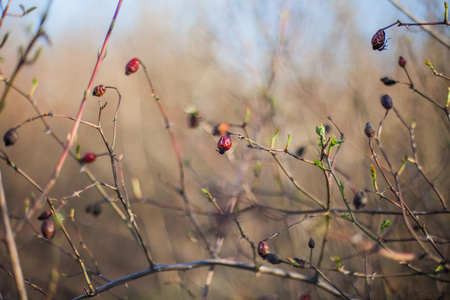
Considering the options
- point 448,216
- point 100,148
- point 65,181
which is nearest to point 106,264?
point 65,181

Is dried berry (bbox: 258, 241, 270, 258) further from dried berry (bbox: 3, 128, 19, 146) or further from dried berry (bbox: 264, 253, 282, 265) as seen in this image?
dried berry (bbox: 3, 128, 19, 146)

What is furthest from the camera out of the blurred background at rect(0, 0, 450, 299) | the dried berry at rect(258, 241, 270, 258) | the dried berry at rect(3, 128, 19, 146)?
the blurred background at rect(0, 0, 450, 299)

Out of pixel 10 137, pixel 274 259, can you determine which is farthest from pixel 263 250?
pixel 10 137

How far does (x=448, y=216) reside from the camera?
2562 mm

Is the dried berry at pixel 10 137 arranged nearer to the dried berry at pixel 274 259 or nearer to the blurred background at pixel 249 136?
the blurred background at pixel 249 136

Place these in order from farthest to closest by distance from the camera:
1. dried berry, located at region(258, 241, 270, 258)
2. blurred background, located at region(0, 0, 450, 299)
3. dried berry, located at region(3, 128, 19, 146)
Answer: blurred background, located at region(0, 0, 450, 299) → dried berry, located at region(258, 241, 270, 258) → dried berry, located at region(3, 128, 19, 146)

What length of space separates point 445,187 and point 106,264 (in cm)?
425

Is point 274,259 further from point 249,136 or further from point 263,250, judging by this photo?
point 249,136

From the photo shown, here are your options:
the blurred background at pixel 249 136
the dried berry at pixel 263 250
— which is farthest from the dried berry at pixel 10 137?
the dried berry at pixel 263 250

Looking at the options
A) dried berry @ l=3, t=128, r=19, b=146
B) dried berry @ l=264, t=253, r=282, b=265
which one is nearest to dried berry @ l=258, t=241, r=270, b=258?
dried berry @ l=264, t=253, r=282, b=265

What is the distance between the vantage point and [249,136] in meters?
2.62

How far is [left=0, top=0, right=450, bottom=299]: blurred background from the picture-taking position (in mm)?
2508

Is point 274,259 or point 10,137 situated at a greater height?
point 10,137

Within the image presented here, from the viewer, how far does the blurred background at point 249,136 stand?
8.23 feet
